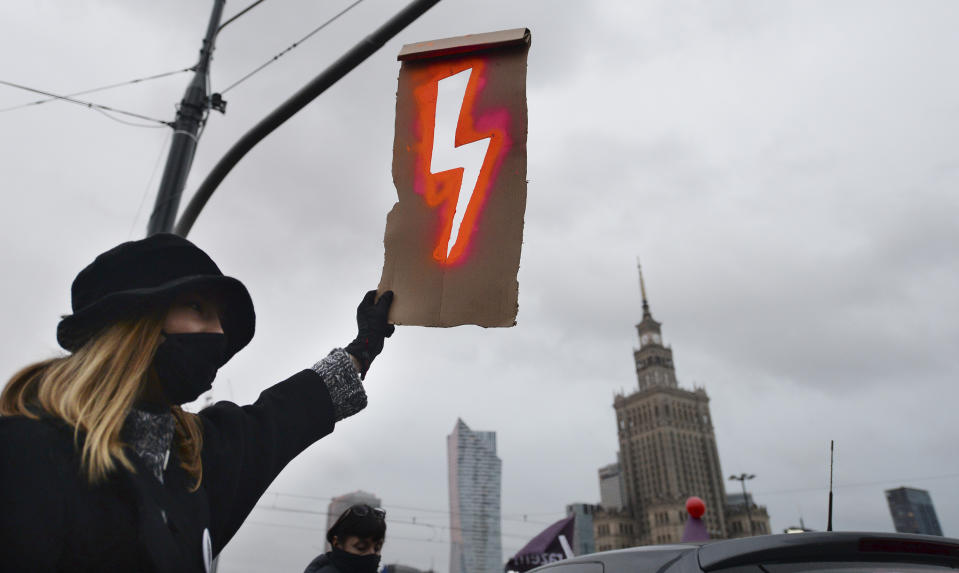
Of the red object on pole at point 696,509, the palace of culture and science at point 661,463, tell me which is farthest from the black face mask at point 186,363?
the palace of culture and science at point 661,463

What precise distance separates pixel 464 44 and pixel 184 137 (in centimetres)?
359

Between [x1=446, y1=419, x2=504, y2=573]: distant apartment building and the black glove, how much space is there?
342 feet

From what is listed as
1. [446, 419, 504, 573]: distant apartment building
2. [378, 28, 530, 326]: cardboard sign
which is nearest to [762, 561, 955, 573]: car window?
[378, 28, 530, 326]: cardboard sign

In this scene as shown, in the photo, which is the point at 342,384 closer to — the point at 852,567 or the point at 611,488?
the point at 852,567

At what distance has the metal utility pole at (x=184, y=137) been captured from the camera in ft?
15.4

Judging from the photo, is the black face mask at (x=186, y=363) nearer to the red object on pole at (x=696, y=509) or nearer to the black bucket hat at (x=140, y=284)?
the black bucket hat at (x=140, y=284)

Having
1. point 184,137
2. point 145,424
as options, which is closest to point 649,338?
point 184,137

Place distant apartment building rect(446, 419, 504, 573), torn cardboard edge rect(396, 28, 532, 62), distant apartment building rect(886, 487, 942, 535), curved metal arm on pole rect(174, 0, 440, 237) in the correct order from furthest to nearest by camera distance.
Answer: distant apartment building rect(886, 487, 942, 535) < distant apartment building rect(446, 419, 504, 573) < curved metal arm on pole rect(174, 0, 440, 237) < torn cardboard edge rect(396, 28, 532, 62)

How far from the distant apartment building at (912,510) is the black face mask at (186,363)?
14090cm

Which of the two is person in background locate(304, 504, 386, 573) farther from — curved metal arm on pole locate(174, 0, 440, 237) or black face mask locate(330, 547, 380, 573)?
curved metal arm on pole locate(174, 0, 440, 237)

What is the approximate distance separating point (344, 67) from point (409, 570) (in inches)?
630

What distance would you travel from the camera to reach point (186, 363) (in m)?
1.60

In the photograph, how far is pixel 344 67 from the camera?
4555mm

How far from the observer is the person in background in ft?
12.8
